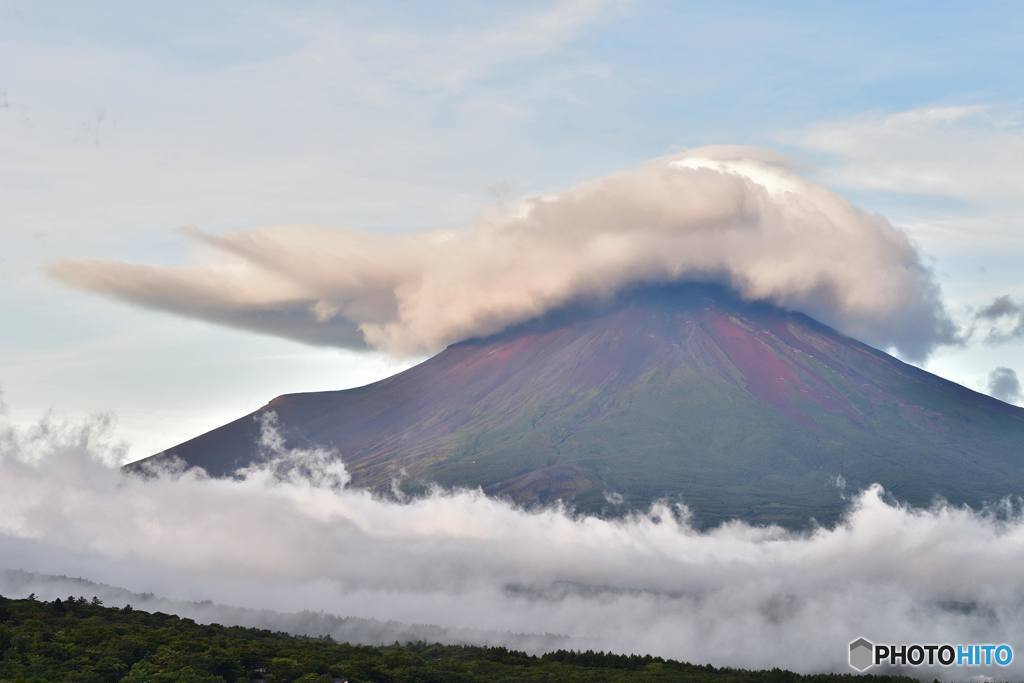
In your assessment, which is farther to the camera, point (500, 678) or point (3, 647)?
point (500, 678)

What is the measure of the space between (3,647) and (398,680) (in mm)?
35911

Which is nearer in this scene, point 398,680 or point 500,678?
point 398,680

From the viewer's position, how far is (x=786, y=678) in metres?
148

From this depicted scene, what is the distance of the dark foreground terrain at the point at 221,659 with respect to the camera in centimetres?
10675

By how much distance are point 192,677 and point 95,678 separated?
25.6 feet

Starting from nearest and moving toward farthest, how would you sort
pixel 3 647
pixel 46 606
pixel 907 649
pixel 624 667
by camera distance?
1. pixel 3 647
2. pixel 46 606
3. pixel 624 667
4. pixel 907 649

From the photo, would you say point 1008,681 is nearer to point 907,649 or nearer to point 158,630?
point 907,649

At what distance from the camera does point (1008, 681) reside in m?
191

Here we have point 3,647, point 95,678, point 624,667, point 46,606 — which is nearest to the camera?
point 95,678

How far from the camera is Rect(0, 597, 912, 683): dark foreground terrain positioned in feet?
350

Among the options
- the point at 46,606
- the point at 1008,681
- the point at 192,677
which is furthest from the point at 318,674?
the point at 1008,681

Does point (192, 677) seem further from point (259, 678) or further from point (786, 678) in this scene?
point (786, 678)

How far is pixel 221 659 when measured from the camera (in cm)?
11725

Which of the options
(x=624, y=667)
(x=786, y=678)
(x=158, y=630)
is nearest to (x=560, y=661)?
(x=624, y=667)
